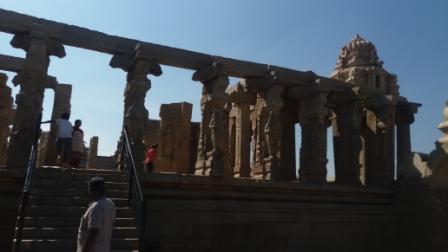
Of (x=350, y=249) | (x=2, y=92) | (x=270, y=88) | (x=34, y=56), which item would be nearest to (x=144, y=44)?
(x=34, y=56)

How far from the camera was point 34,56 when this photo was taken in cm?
879

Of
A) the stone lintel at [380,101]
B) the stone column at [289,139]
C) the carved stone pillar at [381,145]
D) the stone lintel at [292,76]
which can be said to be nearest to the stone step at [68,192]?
the stone lintel at [292,76]

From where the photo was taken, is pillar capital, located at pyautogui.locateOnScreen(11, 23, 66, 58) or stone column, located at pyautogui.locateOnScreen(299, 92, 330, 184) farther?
stone column, located at pyautogui.locateOnScreen(299, 92, 330, 184)

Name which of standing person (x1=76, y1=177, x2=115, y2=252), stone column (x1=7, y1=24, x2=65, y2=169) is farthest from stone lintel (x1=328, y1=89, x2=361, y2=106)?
standing person (x1=76, y1=177, x2=115, y2=252)

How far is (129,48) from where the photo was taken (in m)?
9.87

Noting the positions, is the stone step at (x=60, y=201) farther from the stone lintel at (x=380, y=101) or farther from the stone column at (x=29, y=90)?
the stone lintel at (x=380, y=101)

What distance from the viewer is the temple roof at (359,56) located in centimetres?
2469

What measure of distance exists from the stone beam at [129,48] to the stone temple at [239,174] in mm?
23

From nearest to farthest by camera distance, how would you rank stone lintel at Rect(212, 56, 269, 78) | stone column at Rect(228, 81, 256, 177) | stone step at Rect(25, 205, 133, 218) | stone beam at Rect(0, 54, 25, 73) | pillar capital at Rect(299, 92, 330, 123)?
stone step at Rect(25, 205, 133, 218), stone lintel at Rect(212, 56, 269, 78), pillar capital at Rect(299, 92, 330, 123), stone beam at Rect(0, 54, 25, 73), stone column at Rect(228, 81, 256, 177)

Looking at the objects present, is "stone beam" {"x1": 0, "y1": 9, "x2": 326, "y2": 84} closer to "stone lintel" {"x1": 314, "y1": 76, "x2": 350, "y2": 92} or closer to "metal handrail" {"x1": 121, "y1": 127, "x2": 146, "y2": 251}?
"stone lintel" {"x1": 314, "y1": 76, "x2": 350, "y2": 92}

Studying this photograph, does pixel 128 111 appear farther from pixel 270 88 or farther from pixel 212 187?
pixel 270 88

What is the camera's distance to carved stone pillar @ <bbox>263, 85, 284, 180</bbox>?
1096 cm

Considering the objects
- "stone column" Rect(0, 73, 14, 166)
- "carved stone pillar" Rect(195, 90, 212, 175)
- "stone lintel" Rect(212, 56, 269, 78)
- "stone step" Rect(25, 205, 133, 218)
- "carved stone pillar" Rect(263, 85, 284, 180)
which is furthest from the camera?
"stone column" Rect(0, 73, 14, 166)

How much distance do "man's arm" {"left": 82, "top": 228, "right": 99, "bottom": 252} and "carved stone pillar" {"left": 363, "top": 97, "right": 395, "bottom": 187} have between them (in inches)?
393
